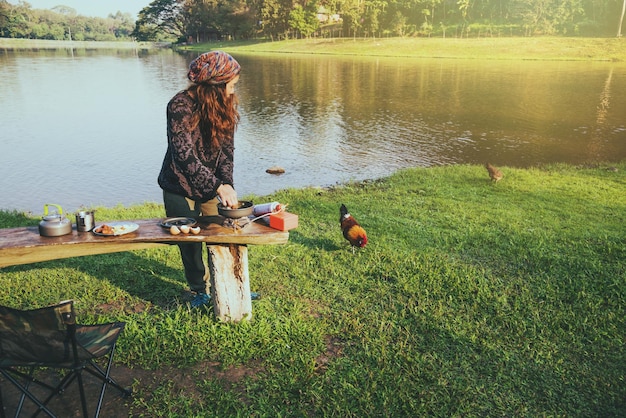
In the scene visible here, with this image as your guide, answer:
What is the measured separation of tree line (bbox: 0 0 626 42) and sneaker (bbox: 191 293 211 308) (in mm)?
74516

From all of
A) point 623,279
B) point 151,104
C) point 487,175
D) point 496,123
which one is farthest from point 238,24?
point 623,279

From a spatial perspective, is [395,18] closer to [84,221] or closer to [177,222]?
[177,222]

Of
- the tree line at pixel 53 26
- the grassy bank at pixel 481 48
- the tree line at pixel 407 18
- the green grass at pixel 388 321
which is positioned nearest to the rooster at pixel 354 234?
the green grass at pixel 388 321

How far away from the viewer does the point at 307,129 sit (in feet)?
62.6

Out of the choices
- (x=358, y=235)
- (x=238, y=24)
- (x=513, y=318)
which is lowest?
(x=513, y=318)

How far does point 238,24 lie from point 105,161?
8447cm

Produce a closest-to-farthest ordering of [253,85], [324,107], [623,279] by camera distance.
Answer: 1. [623,279]
2. [324,107]
3. [253,85]

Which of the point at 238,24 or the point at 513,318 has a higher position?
the point at 238,24

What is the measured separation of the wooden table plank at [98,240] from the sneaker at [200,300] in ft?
3.27

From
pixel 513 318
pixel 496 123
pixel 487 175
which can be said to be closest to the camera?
pixel 513 318

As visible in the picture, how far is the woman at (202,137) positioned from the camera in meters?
3.83

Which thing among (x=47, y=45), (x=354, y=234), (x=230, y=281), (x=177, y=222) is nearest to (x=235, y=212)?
(x=177, y=222)

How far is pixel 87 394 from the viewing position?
348 centimetres

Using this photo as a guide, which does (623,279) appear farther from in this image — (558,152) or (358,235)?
(558,152)
